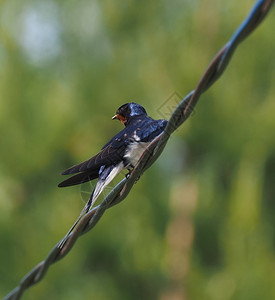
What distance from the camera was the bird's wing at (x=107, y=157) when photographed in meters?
1.96

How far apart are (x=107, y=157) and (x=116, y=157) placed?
0.05 metres

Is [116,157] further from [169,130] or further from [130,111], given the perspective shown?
[169,130]

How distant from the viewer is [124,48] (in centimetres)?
502

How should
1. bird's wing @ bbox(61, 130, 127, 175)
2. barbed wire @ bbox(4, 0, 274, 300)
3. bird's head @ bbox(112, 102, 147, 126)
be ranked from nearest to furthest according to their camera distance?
barbed wire @ bbox(4, 0, 274, 300)
bird's wing @ bbox(61, 130, 127, 175)
bird's head @ bbox(112, 102, 147, 126)

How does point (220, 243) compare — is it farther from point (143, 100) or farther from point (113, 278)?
point (143, 100)

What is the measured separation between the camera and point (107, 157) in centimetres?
204

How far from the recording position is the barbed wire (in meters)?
1.13

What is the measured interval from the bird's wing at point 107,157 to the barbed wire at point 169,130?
10.2 inches

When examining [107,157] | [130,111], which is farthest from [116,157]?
[130,111]

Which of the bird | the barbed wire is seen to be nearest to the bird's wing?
the bird

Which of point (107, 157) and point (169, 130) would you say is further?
point (107, 157)

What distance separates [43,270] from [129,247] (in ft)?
8.42

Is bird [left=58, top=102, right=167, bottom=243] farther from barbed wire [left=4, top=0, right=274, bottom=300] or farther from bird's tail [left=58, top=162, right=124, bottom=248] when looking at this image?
barbed wire [left=4, top=0, right=274, bottom=300]

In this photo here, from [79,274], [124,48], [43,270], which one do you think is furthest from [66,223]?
[43,270]
